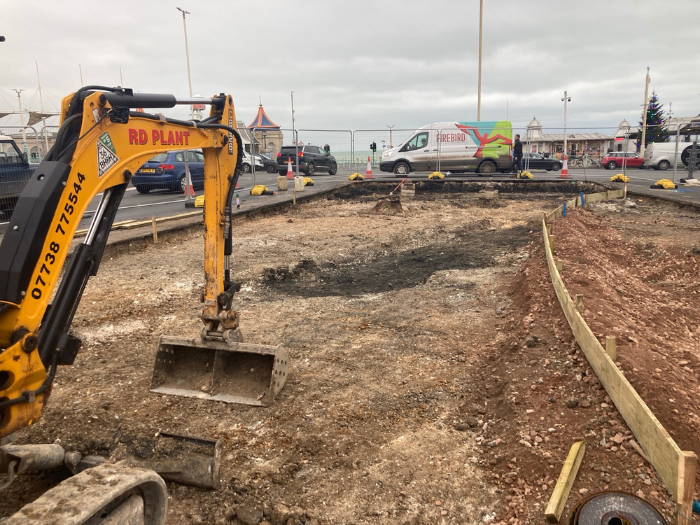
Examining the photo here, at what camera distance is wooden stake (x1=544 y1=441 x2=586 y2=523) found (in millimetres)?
2932

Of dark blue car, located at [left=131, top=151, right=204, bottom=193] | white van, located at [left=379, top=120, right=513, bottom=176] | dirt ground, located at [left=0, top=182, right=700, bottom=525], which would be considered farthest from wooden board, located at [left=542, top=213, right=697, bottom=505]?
white van, located at [left=379, top=120, right=513, bottom=176]

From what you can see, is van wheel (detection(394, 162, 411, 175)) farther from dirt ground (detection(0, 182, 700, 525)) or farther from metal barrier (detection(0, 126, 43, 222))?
dirt ground (detection(0, 182, 700, 525))

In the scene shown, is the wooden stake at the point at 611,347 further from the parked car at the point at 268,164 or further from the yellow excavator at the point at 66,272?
the parked car at the point at 268,164

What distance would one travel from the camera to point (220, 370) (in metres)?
4.68

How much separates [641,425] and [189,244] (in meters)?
9.69

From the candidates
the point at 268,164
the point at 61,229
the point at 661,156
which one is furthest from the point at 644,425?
the point at 661,156

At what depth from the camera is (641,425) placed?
3.38m

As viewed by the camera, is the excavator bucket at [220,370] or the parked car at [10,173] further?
the parked car at [10,173]

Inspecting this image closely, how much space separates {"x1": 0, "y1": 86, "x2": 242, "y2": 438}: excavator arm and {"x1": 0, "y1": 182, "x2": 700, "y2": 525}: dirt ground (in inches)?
51.5

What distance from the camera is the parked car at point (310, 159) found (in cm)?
3055

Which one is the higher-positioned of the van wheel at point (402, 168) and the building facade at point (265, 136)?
the building facade at point (265, 136)

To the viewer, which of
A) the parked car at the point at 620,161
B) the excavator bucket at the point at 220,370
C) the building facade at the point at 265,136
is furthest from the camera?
the building facade at the point at 265,136

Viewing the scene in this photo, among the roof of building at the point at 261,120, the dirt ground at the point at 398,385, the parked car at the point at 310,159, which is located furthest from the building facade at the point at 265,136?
the dirt ground at the point at 398,385

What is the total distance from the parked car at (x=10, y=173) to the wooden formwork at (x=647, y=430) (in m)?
13.4
